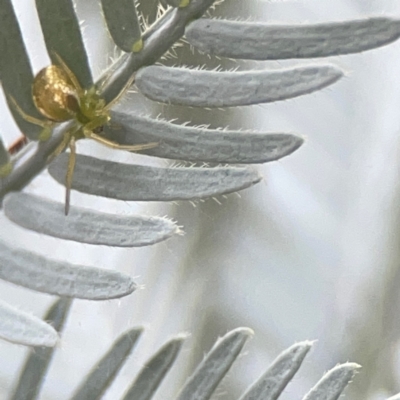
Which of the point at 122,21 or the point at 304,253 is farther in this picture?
the point at 304,253

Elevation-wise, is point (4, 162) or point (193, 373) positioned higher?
point (4, 162)

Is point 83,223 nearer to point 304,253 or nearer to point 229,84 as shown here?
point 229,84

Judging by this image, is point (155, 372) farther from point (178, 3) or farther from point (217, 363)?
point (178, 3)

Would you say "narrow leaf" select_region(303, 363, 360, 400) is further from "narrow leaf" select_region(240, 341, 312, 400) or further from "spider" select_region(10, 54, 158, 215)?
"spider" select_region(10, 54, 158, 215)

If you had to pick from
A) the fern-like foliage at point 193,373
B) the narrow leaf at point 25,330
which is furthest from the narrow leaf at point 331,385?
the narrow leaf at point 25,330

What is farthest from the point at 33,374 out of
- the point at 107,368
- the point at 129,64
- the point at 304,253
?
the point at 304,253

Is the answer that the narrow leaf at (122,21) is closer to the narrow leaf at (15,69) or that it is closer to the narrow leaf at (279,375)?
the narrow leaf at (15,69)
